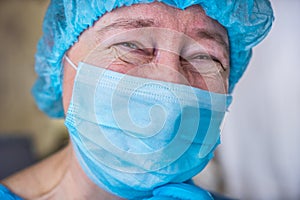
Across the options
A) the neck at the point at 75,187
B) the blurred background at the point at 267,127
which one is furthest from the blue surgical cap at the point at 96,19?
the blurred background at the point at 267,127

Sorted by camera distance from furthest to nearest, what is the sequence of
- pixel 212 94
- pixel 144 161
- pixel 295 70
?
pixel 295 70
pixel 212 94
pixel 144 161

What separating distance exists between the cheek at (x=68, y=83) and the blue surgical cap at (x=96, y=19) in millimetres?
65

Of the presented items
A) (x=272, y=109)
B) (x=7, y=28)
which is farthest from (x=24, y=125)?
(x=272, y=109)

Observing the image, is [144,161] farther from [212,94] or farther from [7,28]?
[7,28]

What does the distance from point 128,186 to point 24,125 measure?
10.7 ft

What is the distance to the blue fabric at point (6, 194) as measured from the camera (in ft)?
4.58

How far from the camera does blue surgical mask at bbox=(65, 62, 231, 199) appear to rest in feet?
3.85

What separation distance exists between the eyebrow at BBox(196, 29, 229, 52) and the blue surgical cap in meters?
0.03

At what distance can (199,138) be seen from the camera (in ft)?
4.20

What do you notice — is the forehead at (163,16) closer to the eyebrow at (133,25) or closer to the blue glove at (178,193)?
the eyebrow at (133,25)

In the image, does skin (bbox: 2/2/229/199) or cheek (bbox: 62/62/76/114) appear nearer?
skin (bbox: 2/2/229/199)

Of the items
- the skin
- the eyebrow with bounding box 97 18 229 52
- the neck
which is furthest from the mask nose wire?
the neck

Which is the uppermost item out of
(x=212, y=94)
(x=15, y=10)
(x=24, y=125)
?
(x=212, y=94)

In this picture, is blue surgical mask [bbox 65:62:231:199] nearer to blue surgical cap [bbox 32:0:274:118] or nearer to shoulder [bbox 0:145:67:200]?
blue surgical cap [bbox 32:0:274:118]
